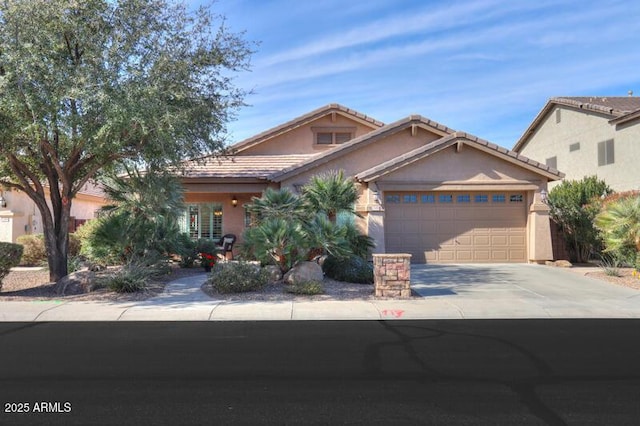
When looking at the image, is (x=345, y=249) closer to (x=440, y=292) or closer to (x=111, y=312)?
(x=440, y=292)

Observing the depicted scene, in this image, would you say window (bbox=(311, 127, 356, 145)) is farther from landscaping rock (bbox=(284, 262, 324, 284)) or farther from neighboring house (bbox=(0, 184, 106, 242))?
landscaping rock (bbox=(284, 262, 324, 284))

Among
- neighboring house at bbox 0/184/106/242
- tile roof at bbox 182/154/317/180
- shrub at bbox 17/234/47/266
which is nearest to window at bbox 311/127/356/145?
tile roof at bbox 182/154/317/180

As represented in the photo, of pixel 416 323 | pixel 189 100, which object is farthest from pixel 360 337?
pixel 189 100

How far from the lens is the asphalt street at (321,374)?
4668 millimetres

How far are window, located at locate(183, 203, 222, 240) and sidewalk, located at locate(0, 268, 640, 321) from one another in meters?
8.22

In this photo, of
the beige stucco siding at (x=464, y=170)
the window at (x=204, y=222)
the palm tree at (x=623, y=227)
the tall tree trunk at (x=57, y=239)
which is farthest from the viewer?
the window at (x=204, y=222)

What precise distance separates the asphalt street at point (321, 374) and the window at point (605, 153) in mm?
17399

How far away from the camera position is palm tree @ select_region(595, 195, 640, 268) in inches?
555

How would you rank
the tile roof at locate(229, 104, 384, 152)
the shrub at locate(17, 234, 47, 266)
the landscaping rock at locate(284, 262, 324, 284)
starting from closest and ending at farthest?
the landscaping rock at locate(284, 262, 324, 284)
the shrub at locate(17, 234, 47, 266)
the tile roof at locate(229, 104, 384, 152)

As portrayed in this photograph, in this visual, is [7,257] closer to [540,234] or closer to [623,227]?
[540,234]

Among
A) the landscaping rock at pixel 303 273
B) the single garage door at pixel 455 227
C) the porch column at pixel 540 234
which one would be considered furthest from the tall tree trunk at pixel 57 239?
the porch column at pixel 540 234

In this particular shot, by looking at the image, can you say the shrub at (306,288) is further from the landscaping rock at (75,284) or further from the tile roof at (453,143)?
the tile roof at (453,143)

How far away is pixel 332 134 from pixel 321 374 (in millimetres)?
17396

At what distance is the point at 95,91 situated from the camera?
1032 cm
